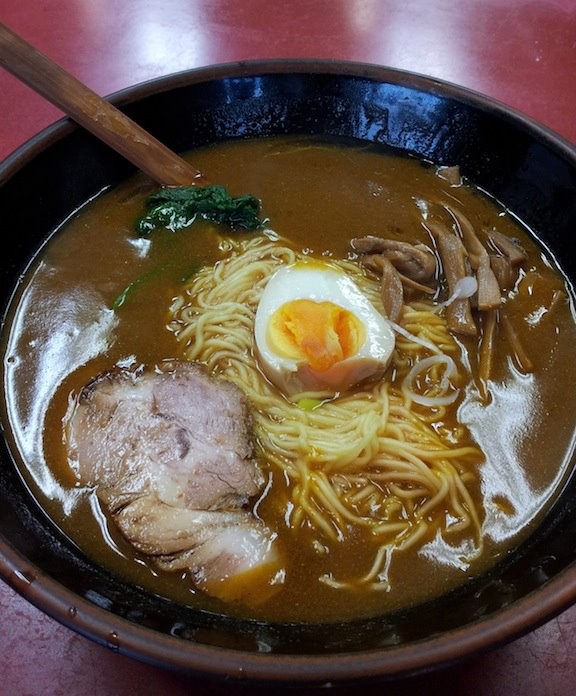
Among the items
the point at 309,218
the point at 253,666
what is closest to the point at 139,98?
the point at 309,218

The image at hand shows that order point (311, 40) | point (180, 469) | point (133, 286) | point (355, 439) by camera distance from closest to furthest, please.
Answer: point (180, 469)
point (355, 439)
point (133, 286)
point (311, 40)

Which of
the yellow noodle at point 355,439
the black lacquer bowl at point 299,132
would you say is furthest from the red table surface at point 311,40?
the yellow noodle at point 355,439

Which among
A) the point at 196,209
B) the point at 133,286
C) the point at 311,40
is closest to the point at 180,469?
the point at 133,286

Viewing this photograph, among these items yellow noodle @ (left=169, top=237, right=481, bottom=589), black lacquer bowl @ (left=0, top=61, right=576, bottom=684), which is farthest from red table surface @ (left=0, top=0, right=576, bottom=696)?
yellow noodle @ (left=169, top=237, right=481, bottom=589)

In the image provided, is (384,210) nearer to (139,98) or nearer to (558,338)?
(558,338)

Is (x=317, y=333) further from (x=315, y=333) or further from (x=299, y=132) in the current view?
(x=299, y=132)

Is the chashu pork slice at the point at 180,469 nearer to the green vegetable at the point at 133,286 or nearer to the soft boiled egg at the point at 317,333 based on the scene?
the soft boiled egg at the point at 317,333

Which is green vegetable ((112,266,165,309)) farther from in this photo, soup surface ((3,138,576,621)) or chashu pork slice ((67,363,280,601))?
chashu pork slice ((67,363,280,601))
